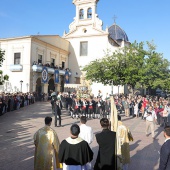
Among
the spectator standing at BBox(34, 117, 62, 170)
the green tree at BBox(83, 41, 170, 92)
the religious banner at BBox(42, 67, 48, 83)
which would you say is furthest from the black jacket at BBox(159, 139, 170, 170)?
the religious banner at BBox(42, 67, 48, 83)

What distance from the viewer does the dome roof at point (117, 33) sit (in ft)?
165

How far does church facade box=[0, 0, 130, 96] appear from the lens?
99.6ft

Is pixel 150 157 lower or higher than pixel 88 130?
lower

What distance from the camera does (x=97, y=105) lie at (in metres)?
17.9

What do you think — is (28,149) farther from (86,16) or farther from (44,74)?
(86,16)

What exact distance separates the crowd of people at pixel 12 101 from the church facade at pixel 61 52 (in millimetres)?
6411

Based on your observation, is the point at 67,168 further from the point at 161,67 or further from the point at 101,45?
the point at 101,45

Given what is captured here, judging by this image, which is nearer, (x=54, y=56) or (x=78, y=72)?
(x=54, y=56)

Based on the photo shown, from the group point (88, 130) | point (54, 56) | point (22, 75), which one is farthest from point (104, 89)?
point (88, 130)

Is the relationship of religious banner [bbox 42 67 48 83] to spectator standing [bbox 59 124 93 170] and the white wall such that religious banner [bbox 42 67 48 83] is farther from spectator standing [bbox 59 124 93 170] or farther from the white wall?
spectator standing [bbox 59 124 93 170]

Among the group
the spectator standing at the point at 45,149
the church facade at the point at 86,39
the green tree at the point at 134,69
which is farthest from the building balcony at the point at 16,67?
the spectator standing at the point at 45,149

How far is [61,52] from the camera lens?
1511 inches

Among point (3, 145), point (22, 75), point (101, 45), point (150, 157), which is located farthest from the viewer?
point (101, 45)

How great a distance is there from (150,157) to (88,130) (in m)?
3.29
